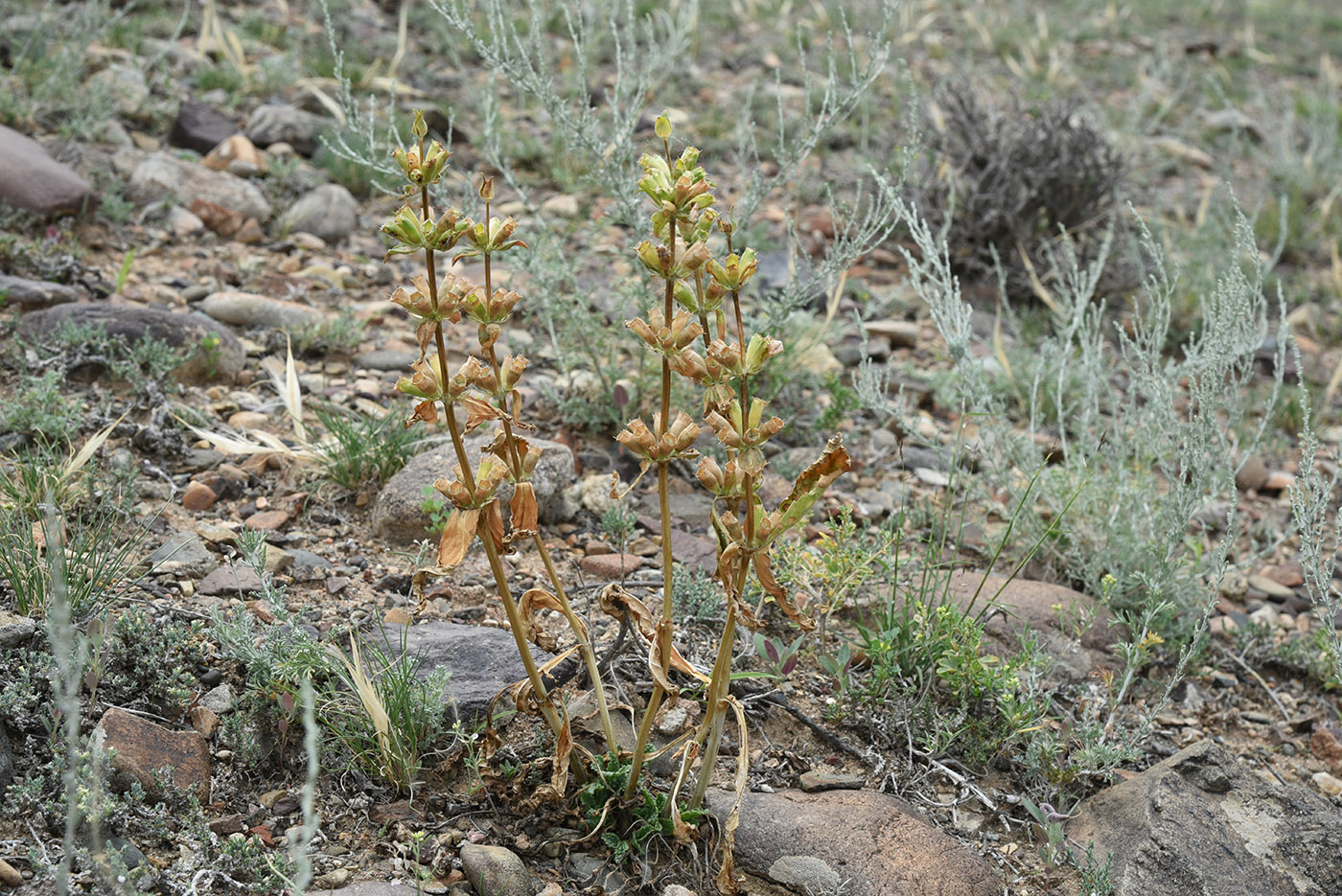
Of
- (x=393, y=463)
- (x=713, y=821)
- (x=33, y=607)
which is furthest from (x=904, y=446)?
(x=33, y=607)

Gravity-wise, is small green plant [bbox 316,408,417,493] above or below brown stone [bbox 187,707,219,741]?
above

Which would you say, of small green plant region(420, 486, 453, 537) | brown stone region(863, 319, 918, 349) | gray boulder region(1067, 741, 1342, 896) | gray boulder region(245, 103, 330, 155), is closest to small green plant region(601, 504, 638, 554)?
small green plant region(420, 486, 453, 537)

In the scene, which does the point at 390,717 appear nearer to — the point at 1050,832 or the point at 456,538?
the point at 456,538

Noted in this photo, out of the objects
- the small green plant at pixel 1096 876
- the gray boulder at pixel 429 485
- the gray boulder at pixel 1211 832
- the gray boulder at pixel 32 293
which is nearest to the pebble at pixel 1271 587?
the gray boulder at pixel 1211 832

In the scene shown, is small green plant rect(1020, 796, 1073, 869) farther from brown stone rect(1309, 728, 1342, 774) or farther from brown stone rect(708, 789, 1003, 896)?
brown stone rect(1309, 728, 1342, 774)

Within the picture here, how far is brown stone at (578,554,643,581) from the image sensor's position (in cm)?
287

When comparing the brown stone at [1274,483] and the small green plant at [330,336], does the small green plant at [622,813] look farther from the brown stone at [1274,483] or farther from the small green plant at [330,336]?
the brown stone at [1274,483]

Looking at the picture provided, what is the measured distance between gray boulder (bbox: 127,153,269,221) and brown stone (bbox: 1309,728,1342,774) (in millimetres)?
4324

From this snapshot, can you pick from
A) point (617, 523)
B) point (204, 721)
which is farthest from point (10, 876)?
point (617, 523)

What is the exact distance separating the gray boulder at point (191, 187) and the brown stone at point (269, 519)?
83.8 inches

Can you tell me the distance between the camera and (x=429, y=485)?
2846mm

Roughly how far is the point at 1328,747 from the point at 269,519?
294 centimetres

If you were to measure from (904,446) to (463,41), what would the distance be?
3.99 metres

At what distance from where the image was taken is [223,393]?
338cm
